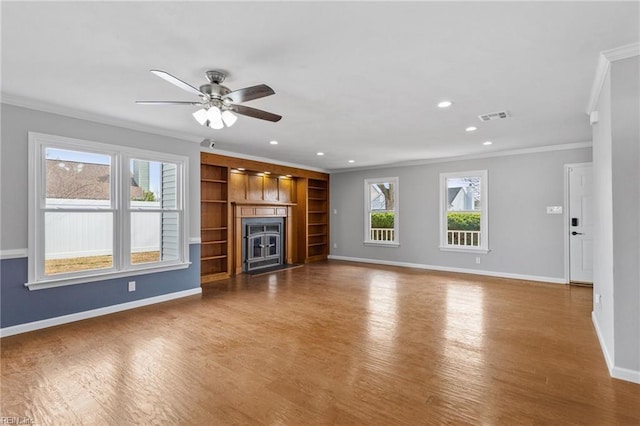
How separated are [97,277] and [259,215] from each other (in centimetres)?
367

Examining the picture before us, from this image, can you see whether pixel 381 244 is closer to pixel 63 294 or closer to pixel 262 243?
pixel 262 243

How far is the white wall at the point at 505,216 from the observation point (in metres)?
5.88

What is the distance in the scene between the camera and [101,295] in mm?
4133

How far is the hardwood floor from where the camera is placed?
2105mm

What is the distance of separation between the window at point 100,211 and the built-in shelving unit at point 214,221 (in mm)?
1275

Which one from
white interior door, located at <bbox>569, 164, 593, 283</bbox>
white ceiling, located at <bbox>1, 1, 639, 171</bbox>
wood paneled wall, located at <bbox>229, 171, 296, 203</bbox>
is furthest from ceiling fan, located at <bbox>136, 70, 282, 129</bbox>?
white interior door, located at <bbox>569, 164, 593, 283</bbox>

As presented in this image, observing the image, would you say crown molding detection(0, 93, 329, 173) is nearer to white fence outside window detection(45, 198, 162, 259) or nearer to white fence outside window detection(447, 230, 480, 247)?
white fence outside window detection(45, 198, 162, 259)

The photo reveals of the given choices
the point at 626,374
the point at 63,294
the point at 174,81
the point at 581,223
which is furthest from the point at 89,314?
the point at 581,223

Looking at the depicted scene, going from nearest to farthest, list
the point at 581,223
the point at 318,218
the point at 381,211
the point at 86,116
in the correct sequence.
→ the point at 86,116 < the point at 581,223 < the point at 381,211 < the point at 318,218

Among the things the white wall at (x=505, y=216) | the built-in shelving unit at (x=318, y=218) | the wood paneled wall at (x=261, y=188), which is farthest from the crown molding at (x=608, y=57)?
the built-in shelving unit at (x=318, y=218)

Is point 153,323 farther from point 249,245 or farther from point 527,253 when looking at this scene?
point 527,253

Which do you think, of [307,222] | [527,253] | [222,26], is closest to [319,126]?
[222,26]

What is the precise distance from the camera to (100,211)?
4113 millimetres

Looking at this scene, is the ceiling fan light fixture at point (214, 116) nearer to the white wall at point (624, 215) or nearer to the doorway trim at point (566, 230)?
the white wall at point (624, 215)
